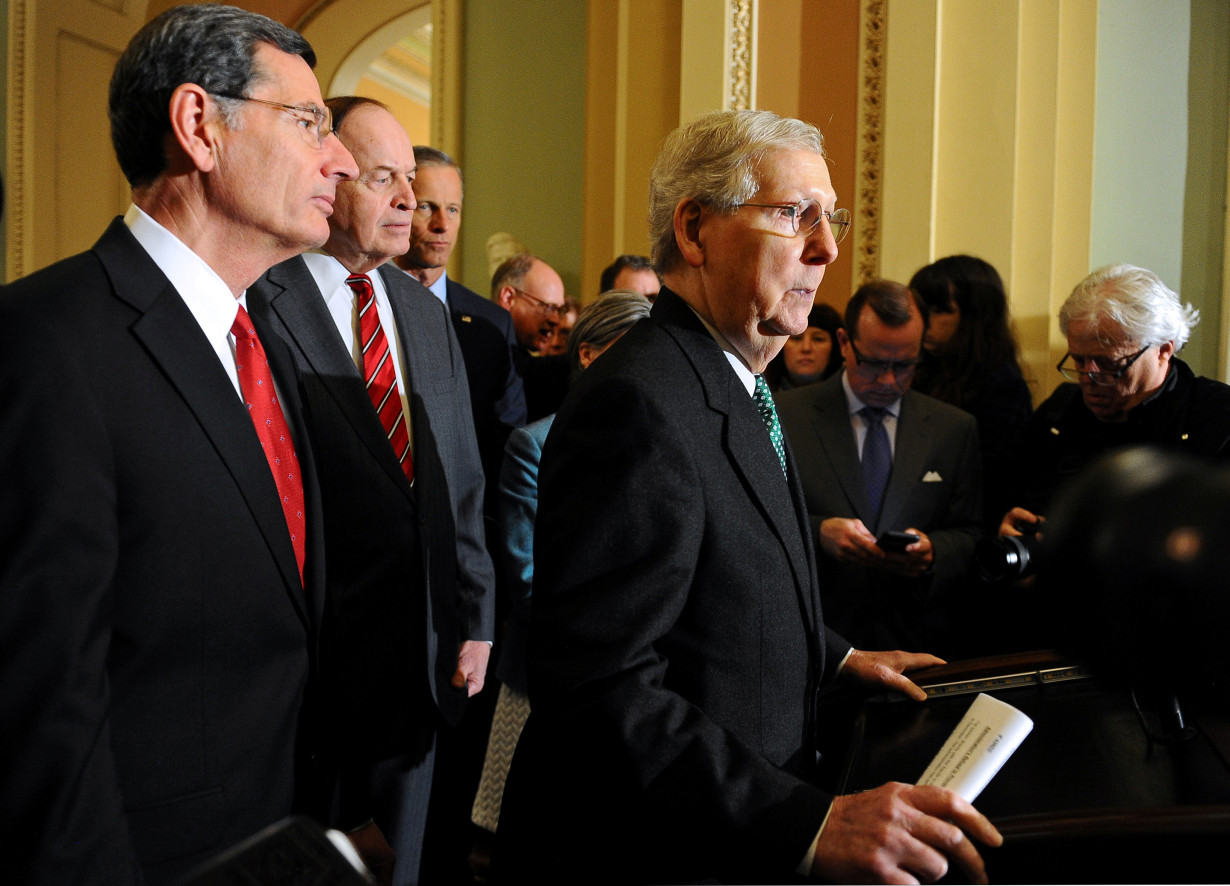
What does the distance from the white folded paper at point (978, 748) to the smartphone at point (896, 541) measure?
3.16ft

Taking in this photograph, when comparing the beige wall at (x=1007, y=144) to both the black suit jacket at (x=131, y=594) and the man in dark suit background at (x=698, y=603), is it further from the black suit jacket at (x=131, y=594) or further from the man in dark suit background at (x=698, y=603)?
the black suit jacket at (x=131, y=594)

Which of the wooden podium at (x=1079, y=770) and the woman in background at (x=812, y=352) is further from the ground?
the woman in background at (x=812, y=352)

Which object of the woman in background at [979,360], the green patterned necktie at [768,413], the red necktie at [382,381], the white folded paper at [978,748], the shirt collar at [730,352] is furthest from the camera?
the woman in background at [979,360]

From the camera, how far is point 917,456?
8.94 ft

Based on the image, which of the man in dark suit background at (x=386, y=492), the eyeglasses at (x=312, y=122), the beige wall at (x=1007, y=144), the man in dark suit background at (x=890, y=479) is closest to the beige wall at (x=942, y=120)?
the beige wall at (x=1007, y=144)

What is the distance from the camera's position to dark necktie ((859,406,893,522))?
8.98 ft

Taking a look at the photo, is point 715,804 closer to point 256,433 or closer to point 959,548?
point 256,433

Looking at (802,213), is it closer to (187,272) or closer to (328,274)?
(187,272)

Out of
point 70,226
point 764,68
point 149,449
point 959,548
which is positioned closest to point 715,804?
point 149,449

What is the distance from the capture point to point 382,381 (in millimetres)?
1968

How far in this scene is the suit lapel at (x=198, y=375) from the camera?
116 cm

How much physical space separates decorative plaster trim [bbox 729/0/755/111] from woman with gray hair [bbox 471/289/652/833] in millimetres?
2005

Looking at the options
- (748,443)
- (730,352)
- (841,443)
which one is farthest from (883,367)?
(748,443)

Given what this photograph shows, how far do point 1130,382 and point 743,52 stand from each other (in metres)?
2.33
